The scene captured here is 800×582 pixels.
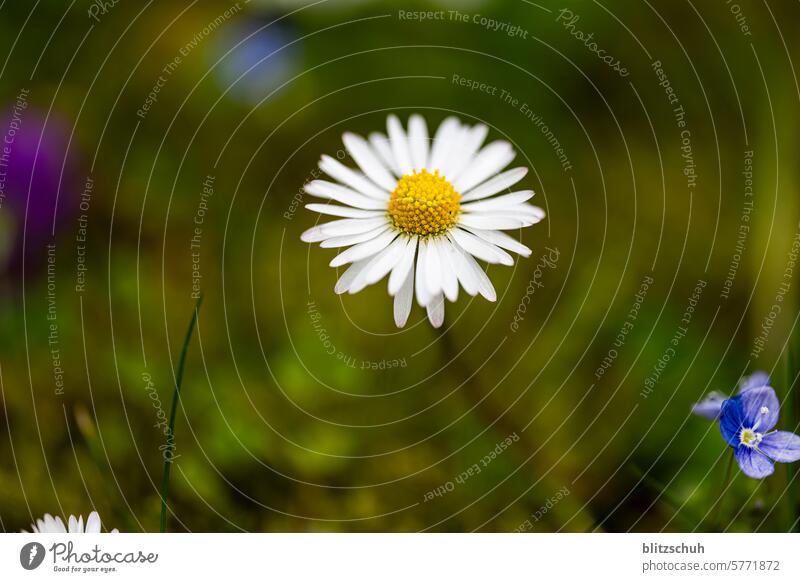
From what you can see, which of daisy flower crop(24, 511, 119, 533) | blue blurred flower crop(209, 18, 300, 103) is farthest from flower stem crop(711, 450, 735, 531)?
blue blurred flower crop(209, 18, 300, 103)

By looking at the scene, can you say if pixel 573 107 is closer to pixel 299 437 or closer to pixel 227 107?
pixel 227 107

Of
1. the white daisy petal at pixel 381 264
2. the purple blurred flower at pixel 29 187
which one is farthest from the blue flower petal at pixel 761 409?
the purple blurred flower at pixel 29 187

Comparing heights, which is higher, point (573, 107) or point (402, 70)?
point (402, 70)

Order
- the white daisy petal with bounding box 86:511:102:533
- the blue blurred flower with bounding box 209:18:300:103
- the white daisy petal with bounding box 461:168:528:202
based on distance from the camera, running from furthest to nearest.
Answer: the blue blurred flower with bounding box 209:18:300:103
the white daisy petal with bounding box 86:511:102:533
the white daisy petal with bounding box 461:168:528:202

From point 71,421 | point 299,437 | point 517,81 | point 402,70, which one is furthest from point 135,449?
point 517,81

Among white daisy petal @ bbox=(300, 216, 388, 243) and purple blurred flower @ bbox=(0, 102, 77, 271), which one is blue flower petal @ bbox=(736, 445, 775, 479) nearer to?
white daisy petal @ bbox=(300, 216, 388, 243)

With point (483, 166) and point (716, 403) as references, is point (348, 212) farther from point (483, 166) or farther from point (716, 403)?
point (716, 403)
